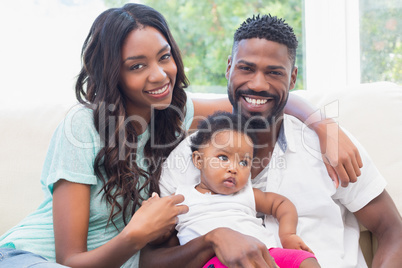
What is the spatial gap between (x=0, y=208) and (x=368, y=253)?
143 cm

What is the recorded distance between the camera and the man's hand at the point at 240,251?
121 centimetres

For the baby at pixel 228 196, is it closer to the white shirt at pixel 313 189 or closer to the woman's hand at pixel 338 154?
the white shirt at pixel 313 189

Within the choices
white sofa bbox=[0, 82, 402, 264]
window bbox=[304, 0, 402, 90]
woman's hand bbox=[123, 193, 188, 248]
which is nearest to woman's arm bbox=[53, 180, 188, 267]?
woman's hand bbox=[123, 193, 188, 248]

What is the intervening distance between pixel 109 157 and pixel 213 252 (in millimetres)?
479

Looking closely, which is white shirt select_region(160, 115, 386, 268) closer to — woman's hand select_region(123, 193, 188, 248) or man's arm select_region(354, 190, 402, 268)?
man's arm select_region(354, 190, 402, 268)

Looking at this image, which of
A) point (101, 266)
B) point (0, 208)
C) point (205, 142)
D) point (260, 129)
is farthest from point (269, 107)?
point (0, 208)

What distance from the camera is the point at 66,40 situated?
2.56m

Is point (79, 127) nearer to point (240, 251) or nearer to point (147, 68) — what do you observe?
point (147, 68)

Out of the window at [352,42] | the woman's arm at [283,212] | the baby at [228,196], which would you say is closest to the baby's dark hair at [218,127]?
the baby at [228,196]

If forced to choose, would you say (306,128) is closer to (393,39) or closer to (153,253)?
(153,253)

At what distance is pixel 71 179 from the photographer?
55.7 inches

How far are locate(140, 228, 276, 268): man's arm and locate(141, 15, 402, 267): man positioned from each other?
0.04ft

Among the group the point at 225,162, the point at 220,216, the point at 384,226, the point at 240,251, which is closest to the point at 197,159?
the point at 225,162

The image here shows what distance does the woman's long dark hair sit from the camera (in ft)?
4.98
